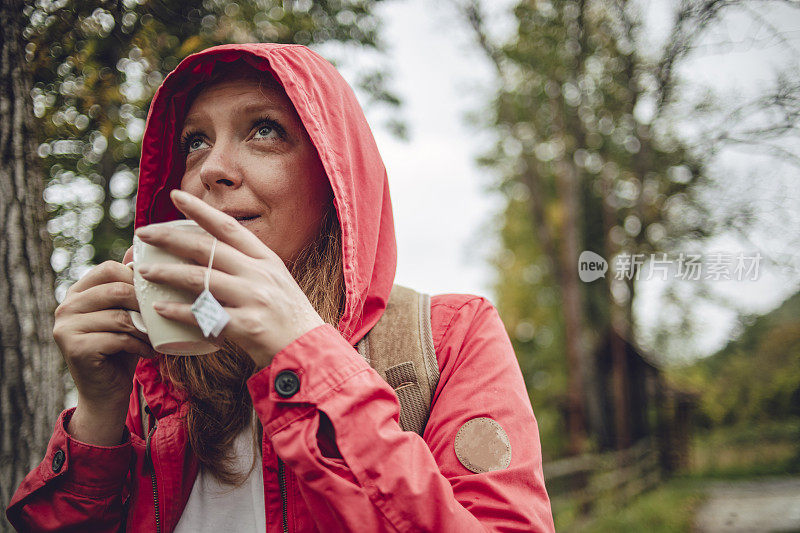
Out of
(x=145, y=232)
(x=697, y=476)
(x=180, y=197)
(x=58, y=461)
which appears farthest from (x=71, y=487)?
(x=697, y=476)

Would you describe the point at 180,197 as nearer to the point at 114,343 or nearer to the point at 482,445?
the point at 114,343

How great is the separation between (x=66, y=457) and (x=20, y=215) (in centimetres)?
89

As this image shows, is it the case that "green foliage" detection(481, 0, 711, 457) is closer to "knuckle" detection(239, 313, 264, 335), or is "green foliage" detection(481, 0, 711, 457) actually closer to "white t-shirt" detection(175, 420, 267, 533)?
"white t-shirt" detection(175, 420, 267, 533)

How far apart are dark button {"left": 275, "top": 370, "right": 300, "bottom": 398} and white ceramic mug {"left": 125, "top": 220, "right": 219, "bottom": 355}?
16 centimetres

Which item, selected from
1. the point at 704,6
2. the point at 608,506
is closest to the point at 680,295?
the point at 608,506

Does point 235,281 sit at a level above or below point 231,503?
above

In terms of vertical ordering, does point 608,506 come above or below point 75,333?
below

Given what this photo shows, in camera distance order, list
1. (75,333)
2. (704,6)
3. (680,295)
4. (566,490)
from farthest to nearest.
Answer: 1. (680,295)
2. (566,490)
3. (704,6)
4. (75,333)

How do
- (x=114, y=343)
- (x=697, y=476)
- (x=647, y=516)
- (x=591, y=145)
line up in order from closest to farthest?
(x=114, y=343) → (x=647, y=516) → (x=591, y=145) → (x=697, y=476)

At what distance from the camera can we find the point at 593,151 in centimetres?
1317

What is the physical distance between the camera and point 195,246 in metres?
0.98

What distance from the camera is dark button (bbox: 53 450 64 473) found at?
1.36 m

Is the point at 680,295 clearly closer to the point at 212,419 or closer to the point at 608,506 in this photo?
the point at 608,506

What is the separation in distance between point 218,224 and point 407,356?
594 mm
